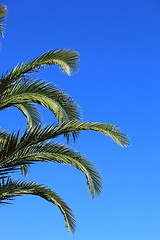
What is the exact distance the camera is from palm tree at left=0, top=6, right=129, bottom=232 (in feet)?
24.4

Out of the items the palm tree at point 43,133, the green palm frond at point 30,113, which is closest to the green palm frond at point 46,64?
the palm tree at point 43,133

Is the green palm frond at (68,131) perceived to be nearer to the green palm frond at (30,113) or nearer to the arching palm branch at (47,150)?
the arching palm branch at (47,150)

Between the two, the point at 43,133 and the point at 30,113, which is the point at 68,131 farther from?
the point at 30,113

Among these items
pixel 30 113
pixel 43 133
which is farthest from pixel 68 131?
pixel 30 113

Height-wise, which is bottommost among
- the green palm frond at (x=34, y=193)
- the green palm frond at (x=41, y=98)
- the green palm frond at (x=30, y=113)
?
the green palm frond at (x=34, y=193)

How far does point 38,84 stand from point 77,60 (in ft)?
3.26

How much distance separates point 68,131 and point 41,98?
1.39 m

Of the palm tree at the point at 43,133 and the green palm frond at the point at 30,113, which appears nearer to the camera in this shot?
the palm tree at the point at 43,133

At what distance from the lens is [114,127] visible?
307 inches

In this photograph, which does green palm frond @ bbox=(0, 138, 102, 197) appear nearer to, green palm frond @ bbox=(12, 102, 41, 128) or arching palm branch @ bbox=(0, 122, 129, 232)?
arching palm branch @ bbox=(0, 122, 129, 232)

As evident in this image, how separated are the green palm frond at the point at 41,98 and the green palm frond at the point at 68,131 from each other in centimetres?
106

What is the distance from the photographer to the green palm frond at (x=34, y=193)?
7.71 meters

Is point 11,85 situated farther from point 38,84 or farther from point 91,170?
point 91,170

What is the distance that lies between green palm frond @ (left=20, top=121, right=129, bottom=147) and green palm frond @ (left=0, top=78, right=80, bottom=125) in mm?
1064
